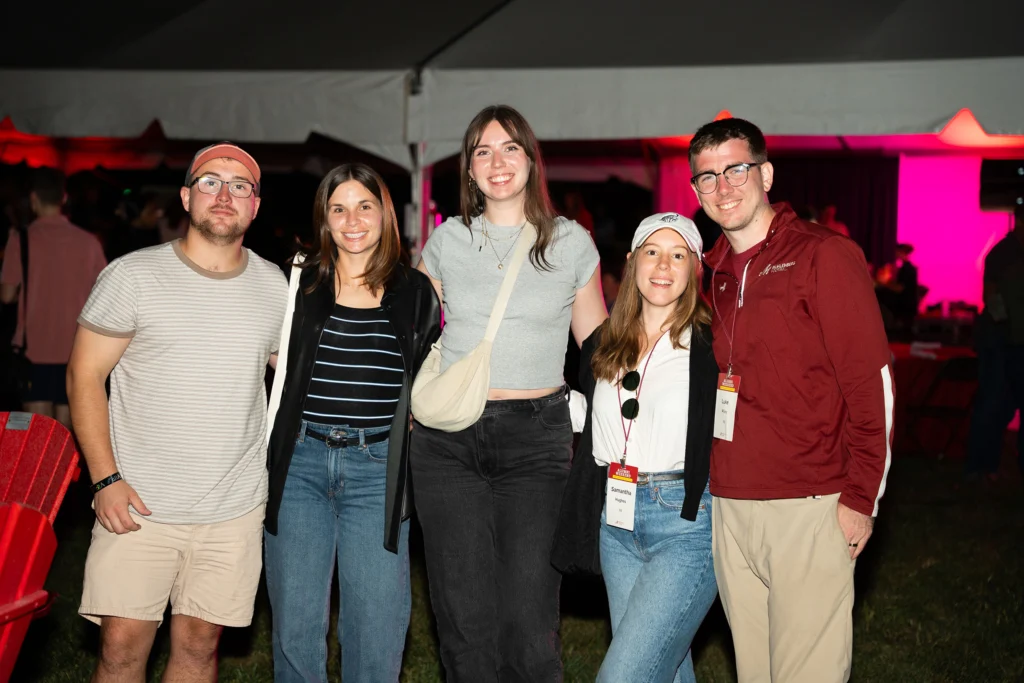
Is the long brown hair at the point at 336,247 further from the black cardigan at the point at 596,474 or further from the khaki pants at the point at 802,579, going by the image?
the khaki pants at the point at 802,579

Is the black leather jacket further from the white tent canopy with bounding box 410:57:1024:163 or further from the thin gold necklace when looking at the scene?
the white tent canopy with bounding box 410:57:1024:163

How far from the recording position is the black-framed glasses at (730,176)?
9.32 ft

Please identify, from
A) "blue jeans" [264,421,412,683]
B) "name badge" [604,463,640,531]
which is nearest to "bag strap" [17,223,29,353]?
"blue jeans" [264,421,412,683]

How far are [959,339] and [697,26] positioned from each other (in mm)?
5896

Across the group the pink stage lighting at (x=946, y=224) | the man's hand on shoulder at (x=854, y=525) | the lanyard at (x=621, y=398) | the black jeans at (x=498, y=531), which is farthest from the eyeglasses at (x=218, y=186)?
the pink stage lighting at (x=946, y=224)

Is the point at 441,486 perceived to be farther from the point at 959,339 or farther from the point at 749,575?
the point at 959,339

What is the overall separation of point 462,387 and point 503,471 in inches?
13.1

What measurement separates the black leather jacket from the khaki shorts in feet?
0.45

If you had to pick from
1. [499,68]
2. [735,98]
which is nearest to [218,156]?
[499,68]

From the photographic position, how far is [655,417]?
280 centimetres

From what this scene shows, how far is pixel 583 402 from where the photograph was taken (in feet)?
10.6

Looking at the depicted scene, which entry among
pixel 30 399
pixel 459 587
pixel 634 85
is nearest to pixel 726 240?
pixel 459 587

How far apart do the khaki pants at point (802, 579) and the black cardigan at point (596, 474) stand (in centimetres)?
18

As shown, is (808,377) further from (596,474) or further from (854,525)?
(596,474)
